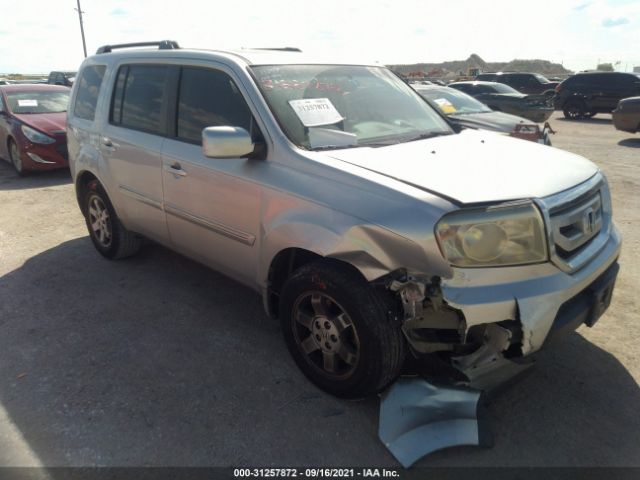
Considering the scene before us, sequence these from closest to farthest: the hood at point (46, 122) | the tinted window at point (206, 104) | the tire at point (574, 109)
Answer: the tinted window at point (206, 104) < the hood at point (46, 122) < the tire at point (574, 109)

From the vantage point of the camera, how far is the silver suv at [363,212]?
7.53ft

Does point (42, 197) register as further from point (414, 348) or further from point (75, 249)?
point (414, 348)

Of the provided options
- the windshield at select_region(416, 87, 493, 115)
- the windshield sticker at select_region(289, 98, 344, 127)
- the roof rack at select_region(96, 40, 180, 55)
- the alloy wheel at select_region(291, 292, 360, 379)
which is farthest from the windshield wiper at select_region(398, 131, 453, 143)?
the windshield at select_region(416, 87, 493, 115)

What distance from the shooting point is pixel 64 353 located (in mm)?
3348

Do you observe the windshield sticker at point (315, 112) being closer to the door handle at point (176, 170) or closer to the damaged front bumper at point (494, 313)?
the door handle at point (176, 170)

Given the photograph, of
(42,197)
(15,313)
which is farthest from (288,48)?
(42,197)

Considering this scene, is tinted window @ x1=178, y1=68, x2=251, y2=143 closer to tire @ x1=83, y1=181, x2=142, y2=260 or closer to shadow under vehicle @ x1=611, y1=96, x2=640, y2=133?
tire @ x1=83, y1=181, x2=142, y2=260

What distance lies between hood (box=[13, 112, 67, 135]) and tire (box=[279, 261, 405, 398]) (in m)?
7.67

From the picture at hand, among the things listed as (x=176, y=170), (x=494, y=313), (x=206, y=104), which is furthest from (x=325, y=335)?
(x=206, y=104)

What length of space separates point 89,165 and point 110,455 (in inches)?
119

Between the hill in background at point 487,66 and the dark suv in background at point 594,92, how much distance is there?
140 feet

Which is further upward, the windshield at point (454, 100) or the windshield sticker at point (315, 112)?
the windshield sticker at point (315, 112)

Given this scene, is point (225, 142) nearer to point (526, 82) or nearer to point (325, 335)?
point (325, 335)

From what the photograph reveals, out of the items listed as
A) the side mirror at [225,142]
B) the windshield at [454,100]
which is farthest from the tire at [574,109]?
the side mirror at [225,142]
